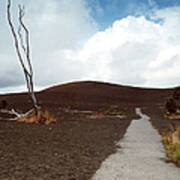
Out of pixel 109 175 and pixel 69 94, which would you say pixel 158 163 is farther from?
pixel 69 94

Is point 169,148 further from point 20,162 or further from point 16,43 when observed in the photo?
point 16,43

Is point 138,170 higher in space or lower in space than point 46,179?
lower

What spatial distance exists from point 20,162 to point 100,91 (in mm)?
60464

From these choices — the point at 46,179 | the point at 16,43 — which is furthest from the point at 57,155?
the point at 16,43

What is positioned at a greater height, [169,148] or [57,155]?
[57,155]

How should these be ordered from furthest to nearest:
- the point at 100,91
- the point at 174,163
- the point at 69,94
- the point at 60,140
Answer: the point at 100,91
the point at 69,94
the point at 60,140
the point at 174,163

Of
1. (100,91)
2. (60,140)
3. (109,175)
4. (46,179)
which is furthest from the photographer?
(100,91)

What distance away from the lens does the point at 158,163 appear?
528 cm

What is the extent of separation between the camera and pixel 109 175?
4.34 m

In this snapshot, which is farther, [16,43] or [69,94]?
[69,94]

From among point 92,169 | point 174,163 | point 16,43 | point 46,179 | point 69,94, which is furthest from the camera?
point 69,94

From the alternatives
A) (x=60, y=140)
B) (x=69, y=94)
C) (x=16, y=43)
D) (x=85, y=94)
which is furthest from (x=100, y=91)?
(x=60, y=140)

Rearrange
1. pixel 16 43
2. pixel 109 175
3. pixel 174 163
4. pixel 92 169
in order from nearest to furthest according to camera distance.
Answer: pixel 109 175 < pixel 92 169 < pixel 174 163 < pixel 16 43

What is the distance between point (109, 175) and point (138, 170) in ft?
2.27
